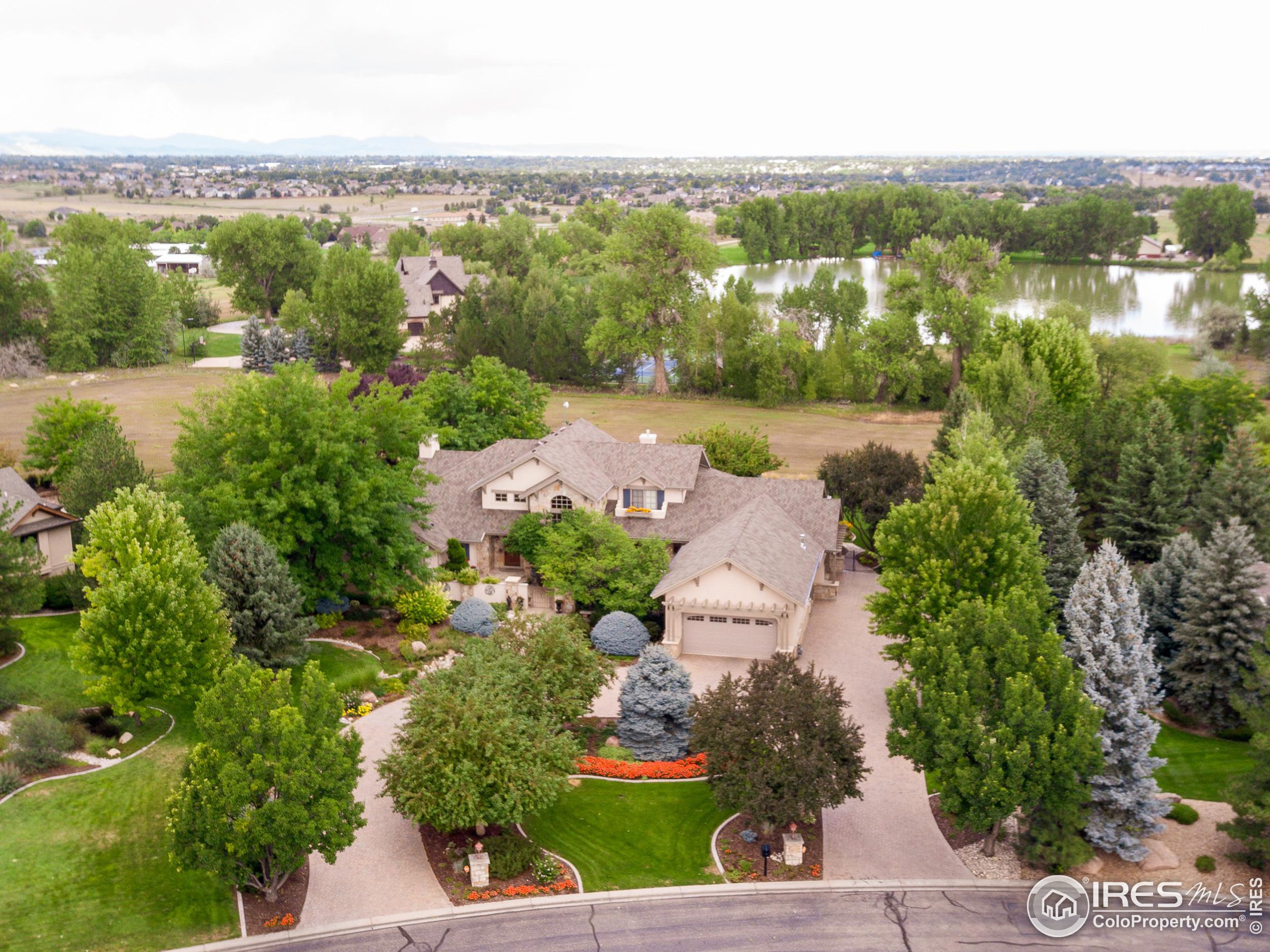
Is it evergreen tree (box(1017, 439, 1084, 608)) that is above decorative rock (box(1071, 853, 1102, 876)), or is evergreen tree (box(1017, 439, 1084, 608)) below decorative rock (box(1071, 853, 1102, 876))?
above

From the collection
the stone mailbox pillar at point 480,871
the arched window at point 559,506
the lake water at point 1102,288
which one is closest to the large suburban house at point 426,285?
the lake water at point 1102,288

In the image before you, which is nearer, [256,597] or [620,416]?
[256,597]

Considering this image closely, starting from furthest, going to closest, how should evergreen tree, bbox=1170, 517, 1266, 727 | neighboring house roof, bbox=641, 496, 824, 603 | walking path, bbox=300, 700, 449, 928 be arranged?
neighboring house roof, bbox=641, 496, 824, 603, evergreen tree, bbox=1170, 517, 1266, 727, walking path, bbox=300, 700, 449, 928

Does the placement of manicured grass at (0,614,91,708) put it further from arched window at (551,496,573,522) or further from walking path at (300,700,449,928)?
Answer: arched window at (551,496,573,522)

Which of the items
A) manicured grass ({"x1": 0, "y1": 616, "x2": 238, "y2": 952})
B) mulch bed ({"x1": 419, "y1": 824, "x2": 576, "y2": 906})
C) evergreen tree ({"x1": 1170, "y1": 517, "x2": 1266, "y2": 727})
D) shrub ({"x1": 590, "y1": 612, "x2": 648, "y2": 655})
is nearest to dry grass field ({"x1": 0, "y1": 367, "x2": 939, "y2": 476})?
shrub ({"x1": 590, "y1": 612, "x2": 648, "y2": 655})

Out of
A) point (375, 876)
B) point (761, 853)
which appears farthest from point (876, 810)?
point (375, 876)

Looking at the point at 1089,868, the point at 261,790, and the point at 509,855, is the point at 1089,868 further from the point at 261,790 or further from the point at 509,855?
the point at 261,790

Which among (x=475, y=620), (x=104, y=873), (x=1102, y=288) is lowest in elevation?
(x=475, y=620)
